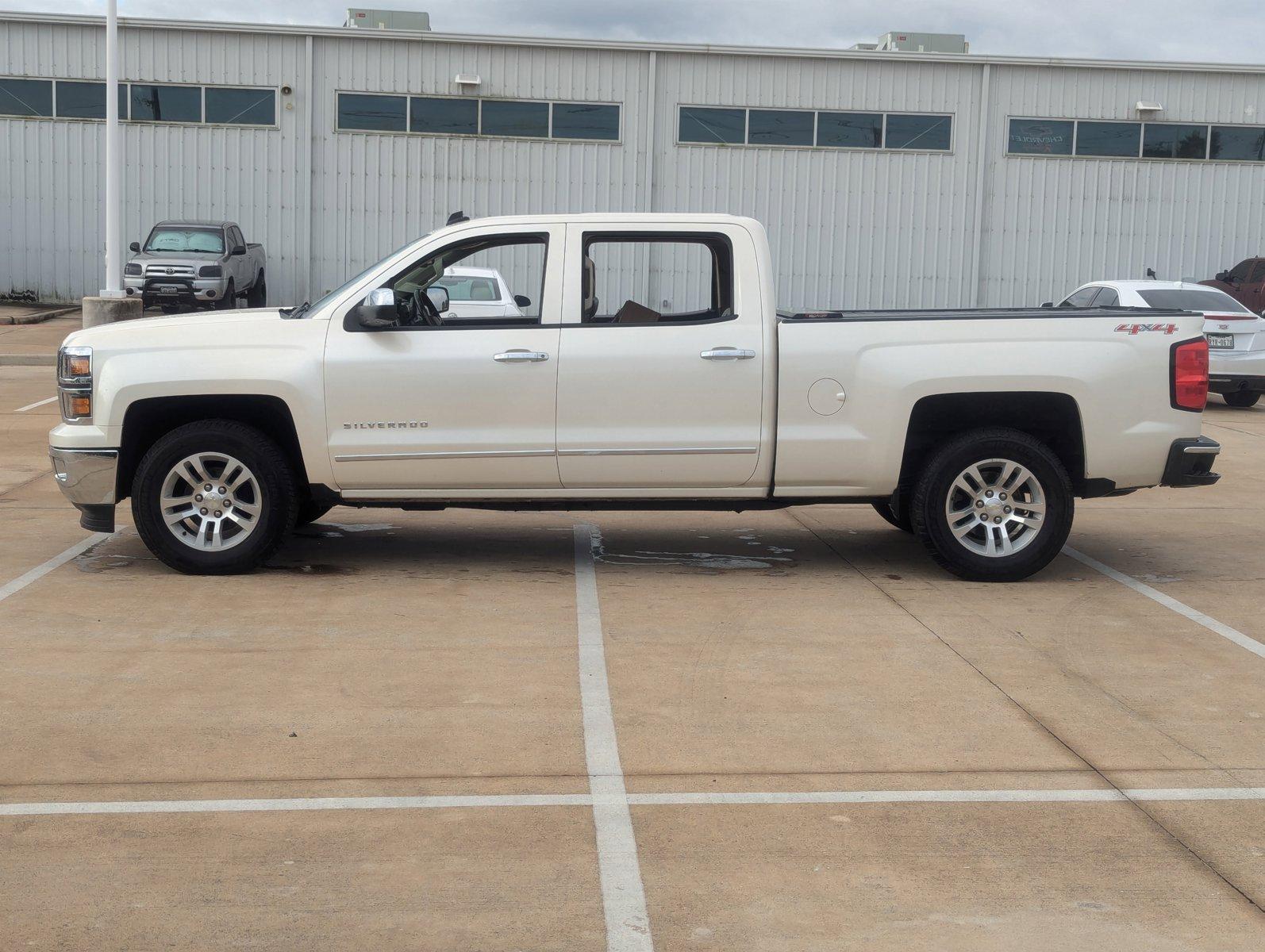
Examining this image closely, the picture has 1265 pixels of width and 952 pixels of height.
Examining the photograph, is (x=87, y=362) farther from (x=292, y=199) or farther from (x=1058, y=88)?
(x=1058, y=88)

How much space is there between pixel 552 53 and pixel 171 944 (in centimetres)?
2727

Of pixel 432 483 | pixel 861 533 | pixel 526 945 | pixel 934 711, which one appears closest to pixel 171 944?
pixel 526 945

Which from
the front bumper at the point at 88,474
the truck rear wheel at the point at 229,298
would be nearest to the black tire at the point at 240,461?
the front bumper at the point at 88,474

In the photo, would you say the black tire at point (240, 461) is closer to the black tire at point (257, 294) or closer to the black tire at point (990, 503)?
the black tire at point (990, 503)

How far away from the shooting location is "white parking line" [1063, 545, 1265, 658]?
274 inches

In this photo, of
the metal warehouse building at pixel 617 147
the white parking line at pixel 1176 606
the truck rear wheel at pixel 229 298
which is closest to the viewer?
the white parking line at pixel 1176 606

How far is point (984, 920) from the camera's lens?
12.7 ft

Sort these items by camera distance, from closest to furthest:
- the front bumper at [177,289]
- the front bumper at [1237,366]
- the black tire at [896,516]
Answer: the black tire at [896,516]
the front bumper at [1237,366]
the front bumper at [177,289]

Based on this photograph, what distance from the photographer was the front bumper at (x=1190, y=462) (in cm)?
802

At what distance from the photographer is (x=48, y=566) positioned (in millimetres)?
8266

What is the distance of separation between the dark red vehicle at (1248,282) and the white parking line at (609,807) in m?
23.0

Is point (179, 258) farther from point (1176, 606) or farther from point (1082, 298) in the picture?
point (1176, 606)

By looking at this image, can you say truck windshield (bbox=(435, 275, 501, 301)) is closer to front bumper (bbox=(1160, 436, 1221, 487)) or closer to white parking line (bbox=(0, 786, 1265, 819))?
front bumper (bbox=(1160, 436, 1221, 487))

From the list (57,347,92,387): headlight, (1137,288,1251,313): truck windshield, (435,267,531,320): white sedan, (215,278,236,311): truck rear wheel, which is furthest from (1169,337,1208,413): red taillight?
(215,278,236,311): truck rear wheel
